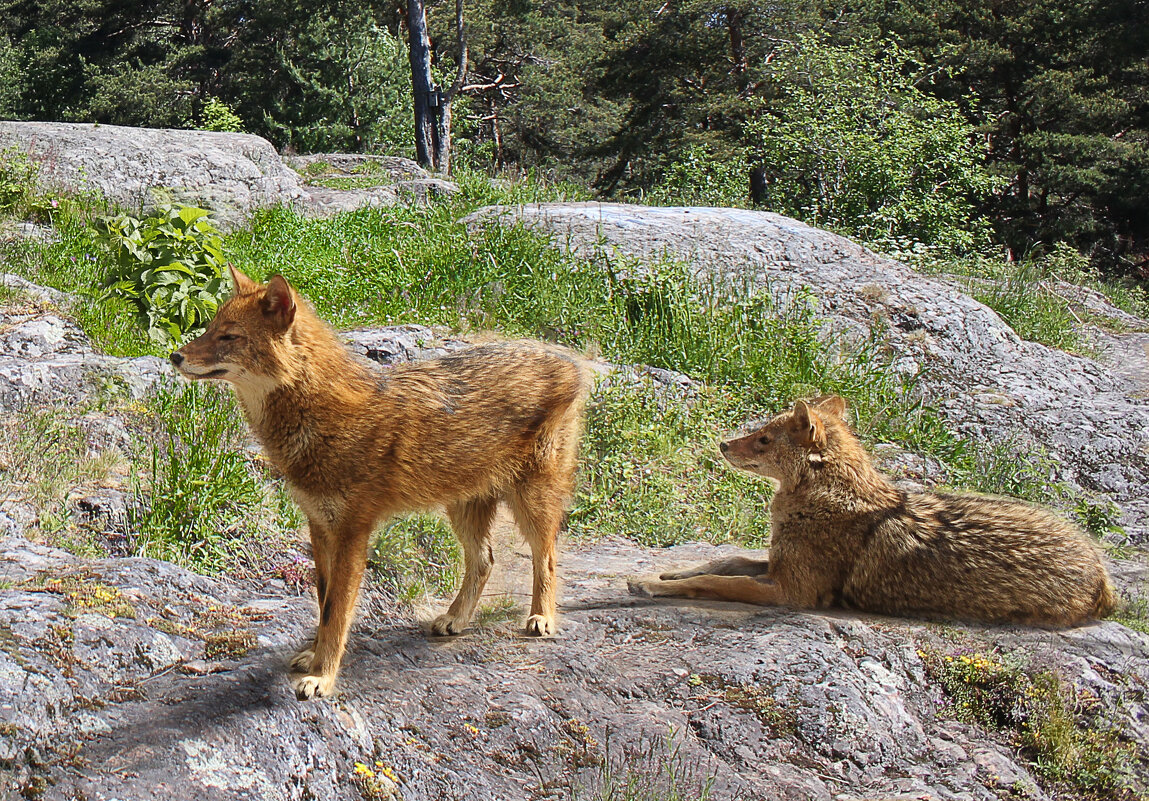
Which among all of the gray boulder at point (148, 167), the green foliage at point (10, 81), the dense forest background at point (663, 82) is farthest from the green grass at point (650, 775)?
the green foliage at point (10, 81)

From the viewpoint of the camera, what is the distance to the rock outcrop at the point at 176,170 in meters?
11.1

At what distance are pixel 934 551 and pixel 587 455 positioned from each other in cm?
310

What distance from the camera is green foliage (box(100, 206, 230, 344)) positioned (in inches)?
303

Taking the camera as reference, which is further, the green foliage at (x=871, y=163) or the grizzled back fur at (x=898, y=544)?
the green foliage at (x=871, y=163)

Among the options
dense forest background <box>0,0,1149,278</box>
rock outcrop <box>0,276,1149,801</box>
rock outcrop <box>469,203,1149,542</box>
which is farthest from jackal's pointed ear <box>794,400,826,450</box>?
dense forest background <box>0,0,1149,278</box>

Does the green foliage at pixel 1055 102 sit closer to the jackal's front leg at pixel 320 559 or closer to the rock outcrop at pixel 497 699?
the rock outcrop at pixel 497 699

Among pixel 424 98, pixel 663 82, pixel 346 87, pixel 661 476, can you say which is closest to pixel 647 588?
pixel 661 476

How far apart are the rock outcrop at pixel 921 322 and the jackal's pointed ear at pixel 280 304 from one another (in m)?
5.96

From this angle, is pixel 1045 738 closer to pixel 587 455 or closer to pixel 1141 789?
pixel 1141 789

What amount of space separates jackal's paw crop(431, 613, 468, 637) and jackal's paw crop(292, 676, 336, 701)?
873 mm

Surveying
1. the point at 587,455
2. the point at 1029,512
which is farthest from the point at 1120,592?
the point at 587,455

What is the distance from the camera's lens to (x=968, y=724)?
431 cm

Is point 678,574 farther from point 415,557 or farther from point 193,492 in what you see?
point 193,492

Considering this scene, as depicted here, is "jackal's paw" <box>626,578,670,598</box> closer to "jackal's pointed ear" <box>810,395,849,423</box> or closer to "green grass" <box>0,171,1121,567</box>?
"jackal's pointed ear" <box>810,395,849,423</box>
